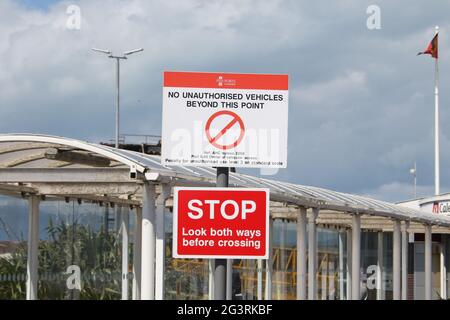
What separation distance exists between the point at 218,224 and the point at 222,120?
2.35ft

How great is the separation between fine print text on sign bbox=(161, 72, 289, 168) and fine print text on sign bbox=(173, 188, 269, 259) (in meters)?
0.23

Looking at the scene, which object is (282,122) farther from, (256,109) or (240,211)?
(240,211)

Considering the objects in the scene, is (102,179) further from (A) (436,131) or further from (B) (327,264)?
(A) (436,131)

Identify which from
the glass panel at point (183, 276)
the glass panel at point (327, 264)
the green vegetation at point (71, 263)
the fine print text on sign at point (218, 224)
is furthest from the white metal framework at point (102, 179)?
the glass panel at point (327, 264)

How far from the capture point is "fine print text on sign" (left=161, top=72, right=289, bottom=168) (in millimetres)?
7367

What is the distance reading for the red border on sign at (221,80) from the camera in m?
7.38

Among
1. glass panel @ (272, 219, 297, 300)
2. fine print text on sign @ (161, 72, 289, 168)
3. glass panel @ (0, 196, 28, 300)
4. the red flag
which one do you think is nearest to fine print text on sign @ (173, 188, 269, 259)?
fine print text on sign @ (161, 72, 289, 168)

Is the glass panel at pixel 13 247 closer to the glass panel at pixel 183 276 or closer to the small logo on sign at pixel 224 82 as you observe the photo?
the glass panel at pixel 183 276

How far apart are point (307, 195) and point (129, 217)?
129 inches

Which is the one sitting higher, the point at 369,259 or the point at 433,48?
the point at 433,48

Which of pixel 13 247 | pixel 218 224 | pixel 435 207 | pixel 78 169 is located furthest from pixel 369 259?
pixel 218 224

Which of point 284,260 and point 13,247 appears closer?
point 13,247

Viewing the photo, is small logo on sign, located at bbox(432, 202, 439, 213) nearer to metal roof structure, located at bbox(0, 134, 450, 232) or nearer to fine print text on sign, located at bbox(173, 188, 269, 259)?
metal roof structure, located at bbox(0, 134, 450, 232)

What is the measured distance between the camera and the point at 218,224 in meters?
7.37
